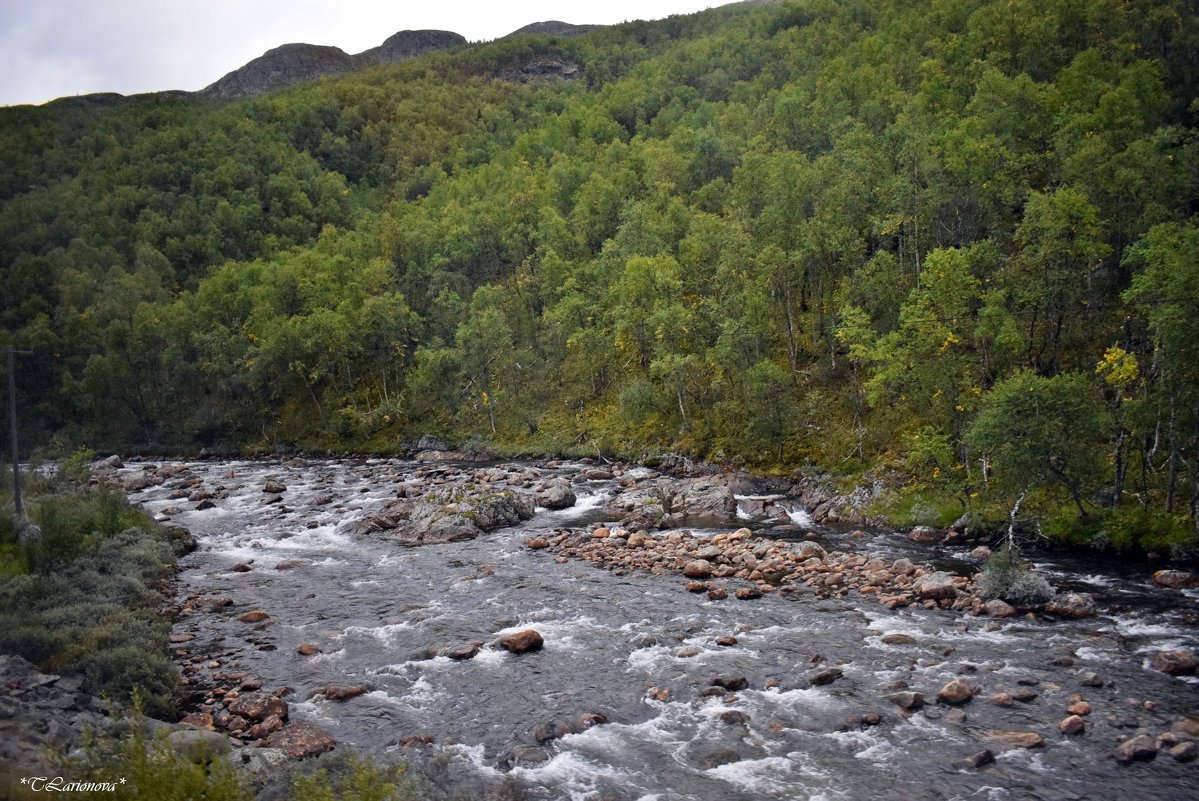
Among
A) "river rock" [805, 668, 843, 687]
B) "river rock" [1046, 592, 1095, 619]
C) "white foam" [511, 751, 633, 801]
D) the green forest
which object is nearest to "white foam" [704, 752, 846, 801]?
"white foam" [511, 751, 633, 801]

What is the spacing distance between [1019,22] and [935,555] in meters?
66.6

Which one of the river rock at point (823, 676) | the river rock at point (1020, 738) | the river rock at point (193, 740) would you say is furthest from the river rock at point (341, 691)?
the river rock at point (1020, 738)

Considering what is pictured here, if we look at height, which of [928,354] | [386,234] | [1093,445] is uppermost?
[386,234]

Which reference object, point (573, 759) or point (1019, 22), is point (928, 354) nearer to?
point (573, 759)

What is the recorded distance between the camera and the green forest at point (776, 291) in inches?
1425

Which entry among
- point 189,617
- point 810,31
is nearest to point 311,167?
point 810,31

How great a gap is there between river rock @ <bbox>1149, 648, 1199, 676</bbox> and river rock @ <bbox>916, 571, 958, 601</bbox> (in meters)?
7.23

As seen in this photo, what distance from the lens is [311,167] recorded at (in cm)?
16888

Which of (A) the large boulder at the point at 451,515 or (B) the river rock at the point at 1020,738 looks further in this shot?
(A) the large boulder at the point at 451,515

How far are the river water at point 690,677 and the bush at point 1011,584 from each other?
64.0 inches

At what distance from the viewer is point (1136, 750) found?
17.6 metres

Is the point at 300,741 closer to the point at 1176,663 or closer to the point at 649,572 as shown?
the point at 649,572

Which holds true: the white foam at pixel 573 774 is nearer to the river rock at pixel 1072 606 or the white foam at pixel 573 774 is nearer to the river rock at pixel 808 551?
the river rock at pixel 1072 606

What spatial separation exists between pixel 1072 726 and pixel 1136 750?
58.5 inches
